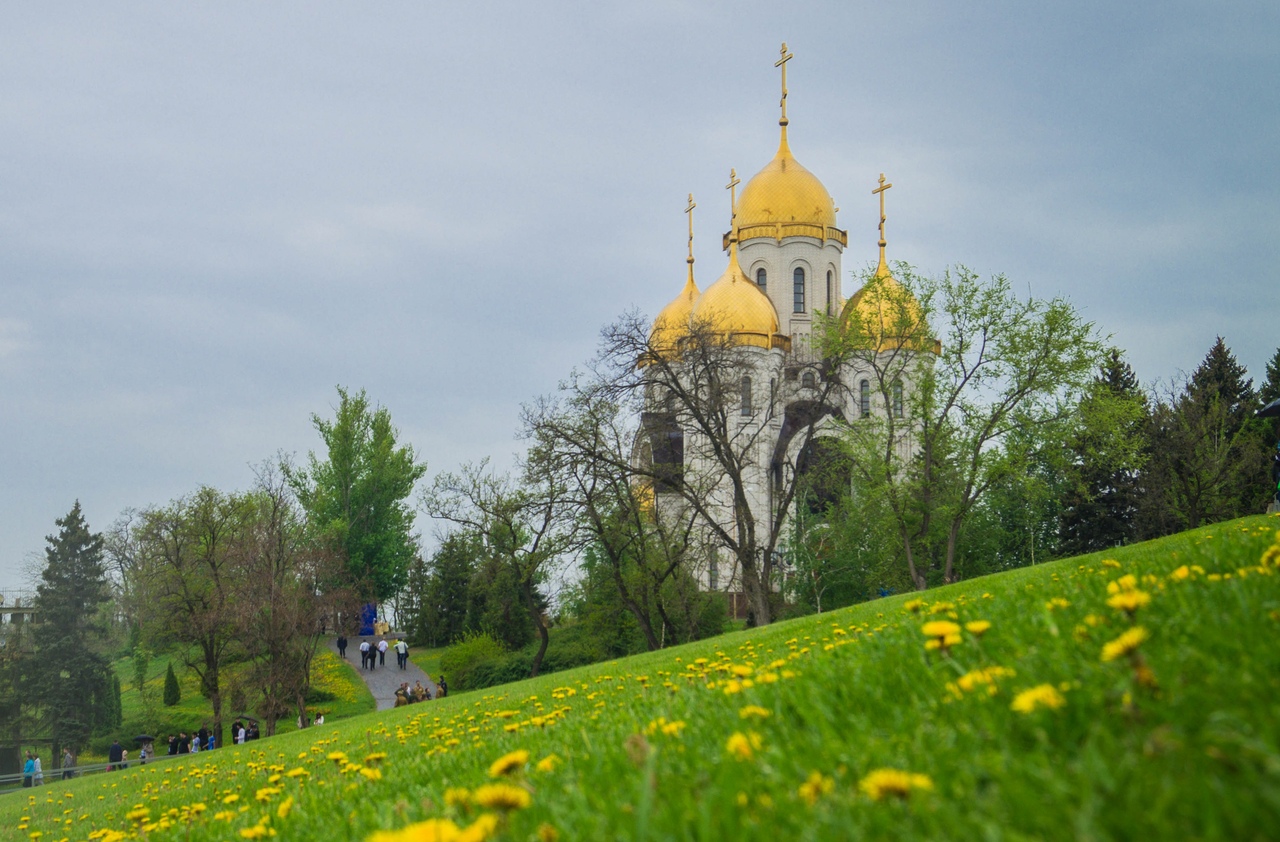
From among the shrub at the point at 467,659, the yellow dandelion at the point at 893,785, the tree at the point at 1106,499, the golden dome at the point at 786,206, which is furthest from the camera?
the golden dome at the point at 786,206

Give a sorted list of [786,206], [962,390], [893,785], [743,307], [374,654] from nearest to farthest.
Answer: [893,785] < [962,390] < [374,654] < [743,307] < [786,206]

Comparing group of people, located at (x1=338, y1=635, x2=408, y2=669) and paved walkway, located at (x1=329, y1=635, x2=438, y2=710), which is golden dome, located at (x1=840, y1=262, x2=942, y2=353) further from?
group of people, located at (x1=338, y1=635, x2=408, y2=669)

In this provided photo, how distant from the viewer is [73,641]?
47.1 metres

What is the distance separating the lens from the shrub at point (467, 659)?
137ft

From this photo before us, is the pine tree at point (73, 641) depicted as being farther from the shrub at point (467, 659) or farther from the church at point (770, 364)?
the church at point (770, 364)

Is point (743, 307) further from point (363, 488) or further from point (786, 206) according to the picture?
point (363, 488)

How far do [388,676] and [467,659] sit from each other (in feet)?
31.8

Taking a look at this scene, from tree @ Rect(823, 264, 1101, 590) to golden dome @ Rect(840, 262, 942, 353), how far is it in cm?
5

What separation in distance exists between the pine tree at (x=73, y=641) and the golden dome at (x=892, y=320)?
128ft

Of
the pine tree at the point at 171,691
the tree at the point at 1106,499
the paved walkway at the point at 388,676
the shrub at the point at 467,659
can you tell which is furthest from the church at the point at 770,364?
the pine tree at the point at 171,691

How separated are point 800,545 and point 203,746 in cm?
2679

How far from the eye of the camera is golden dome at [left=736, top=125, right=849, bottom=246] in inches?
2410

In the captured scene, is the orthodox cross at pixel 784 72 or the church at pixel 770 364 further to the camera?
the orthodox cross at pixel 784 72

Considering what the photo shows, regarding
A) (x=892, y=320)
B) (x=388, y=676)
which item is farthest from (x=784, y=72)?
(x=388, y=676)
